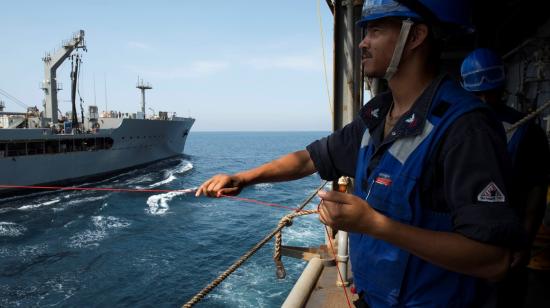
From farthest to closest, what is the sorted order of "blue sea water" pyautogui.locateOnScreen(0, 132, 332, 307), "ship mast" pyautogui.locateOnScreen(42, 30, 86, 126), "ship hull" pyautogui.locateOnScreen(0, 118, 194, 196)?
1. "ship mast" pyautogui.locateOnScreen(42, 30, 86, 126)
2. "ship hull" pyautogui.locateOnScreen(0, 118, 194, 196)
3. "blue sea water" pyautogui.locateOnScreen(0, 132, 332, 307)

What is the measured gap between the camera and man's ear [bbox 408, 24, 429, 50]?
1202 millimetres

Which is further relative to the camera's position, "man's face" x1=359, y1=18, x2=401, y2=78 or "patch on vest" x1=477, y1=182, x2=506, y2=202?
"man's face" x1=359, y1=18, x2=401, y2=78

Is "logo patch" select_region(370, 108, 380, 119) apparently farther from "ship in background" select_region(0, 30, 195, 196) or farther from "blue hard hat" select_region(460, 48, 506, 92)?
"ship in background" select_region(0, 30, 195, 196)

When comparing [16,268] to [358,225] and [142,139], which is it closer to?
[358,225]

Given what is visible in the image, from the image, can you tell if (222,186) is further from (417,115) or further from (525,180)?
(525,180)

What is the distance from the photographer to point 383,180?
1166 millimetres

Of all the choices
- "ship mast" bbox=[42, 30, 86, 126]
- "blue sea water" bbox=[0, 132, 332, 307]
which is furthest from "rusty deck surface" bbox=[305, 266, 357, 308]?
"ship mast" bbox=[42, 30, 86, 126]

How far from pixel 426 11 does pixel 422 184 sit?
59 centimetres

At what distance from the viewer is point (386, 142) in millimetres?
1190

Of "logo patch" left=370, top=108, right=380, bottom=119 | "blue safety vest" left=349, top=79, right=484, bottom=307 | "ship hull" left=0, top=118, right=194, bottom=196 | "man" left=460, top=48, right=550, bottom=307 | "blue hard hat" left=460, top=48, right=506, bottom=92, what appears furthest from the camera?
"ship hull" left=0, top=118, right=194, bottom=196

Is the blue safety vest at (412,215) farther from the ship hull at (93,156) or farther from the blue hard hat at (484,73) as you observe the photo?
the ship hull at (93,156)

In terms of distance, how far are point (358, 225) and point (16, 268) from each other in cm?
1734

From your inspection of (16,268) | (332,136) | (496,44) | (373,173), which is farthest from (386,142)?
(16,268)

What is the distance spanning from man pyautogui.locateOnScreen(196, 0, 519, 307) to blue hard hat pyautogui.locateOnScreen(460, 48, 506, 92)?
1.72m
